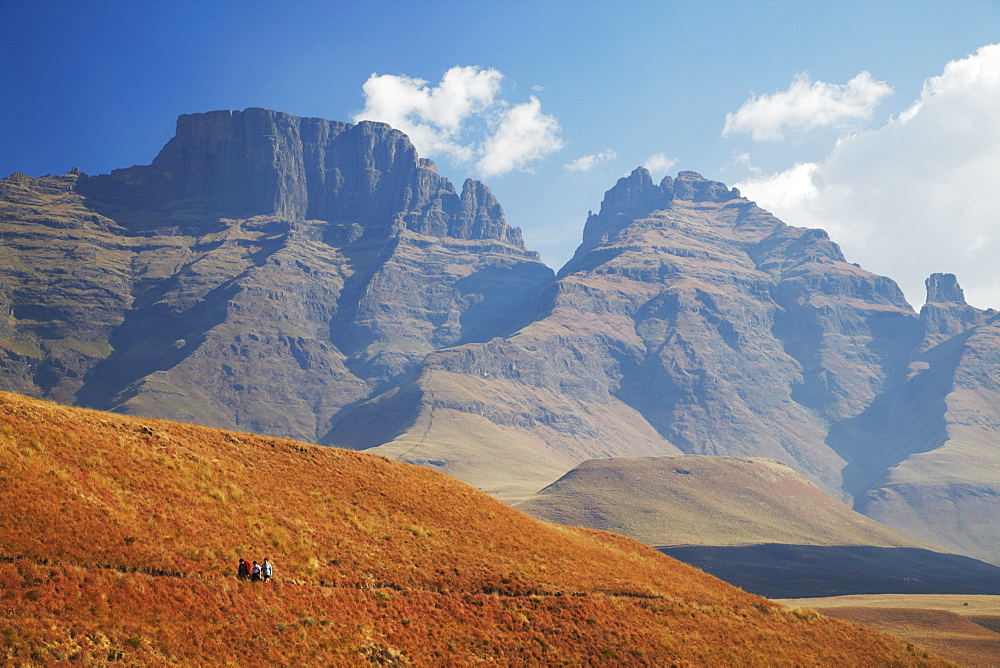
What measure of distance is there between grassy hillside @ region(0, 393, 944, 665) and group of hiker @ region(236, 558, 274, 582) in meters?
0.69

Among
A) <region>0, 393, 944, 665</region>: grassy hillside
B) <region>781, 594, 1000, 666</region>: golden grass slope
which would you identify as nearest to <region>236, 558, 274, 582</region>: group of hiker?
<region>0, 393, 944, 665</region>: grassy hillside

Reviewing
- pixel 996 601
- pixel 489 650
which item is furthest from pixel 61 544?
pixel 996 601

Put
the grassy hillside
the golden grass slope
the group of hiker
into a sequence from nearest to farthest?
the grassy hillside, the group of hiker, the golden grass slope

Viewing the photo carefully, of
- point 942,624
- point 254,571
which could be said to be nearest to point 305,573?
point 254,571

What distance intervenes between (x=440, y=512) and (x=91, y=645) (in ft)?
113

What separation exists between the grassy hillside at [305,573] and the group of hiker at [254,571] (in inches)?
27.3

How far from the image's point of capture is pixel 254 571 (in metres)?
45.2

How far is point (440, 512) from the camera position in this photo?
66812 mm

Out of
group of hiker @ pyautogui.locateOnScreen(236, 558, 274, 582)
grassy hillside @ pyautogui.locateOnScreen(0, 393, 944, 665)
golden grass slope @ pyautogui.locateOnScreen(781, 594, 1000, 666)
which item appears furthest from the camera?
golden grass slope @ pyautogui.locateOnScreen(781, 594, 1000, 666)

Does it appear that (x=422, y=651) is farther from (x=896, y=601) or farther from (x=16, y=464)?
(x=896, y=601)

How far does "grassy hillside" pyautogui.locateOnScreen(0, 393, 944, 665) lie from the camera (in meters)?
38.3

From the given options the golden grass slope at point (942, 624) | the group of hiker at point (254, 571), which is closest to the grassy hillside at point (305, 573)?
the group of hiker at point (254, 571)

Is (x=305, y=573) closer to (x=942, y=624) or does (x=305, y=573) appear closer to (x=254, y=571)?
(x=254, y=571)

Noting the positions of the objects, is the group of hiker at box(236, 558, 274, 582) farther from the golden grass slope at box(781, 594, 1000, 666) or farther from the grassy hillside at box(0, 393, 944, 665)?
the golden grass slope at box(781, 594, 1000, 666)
